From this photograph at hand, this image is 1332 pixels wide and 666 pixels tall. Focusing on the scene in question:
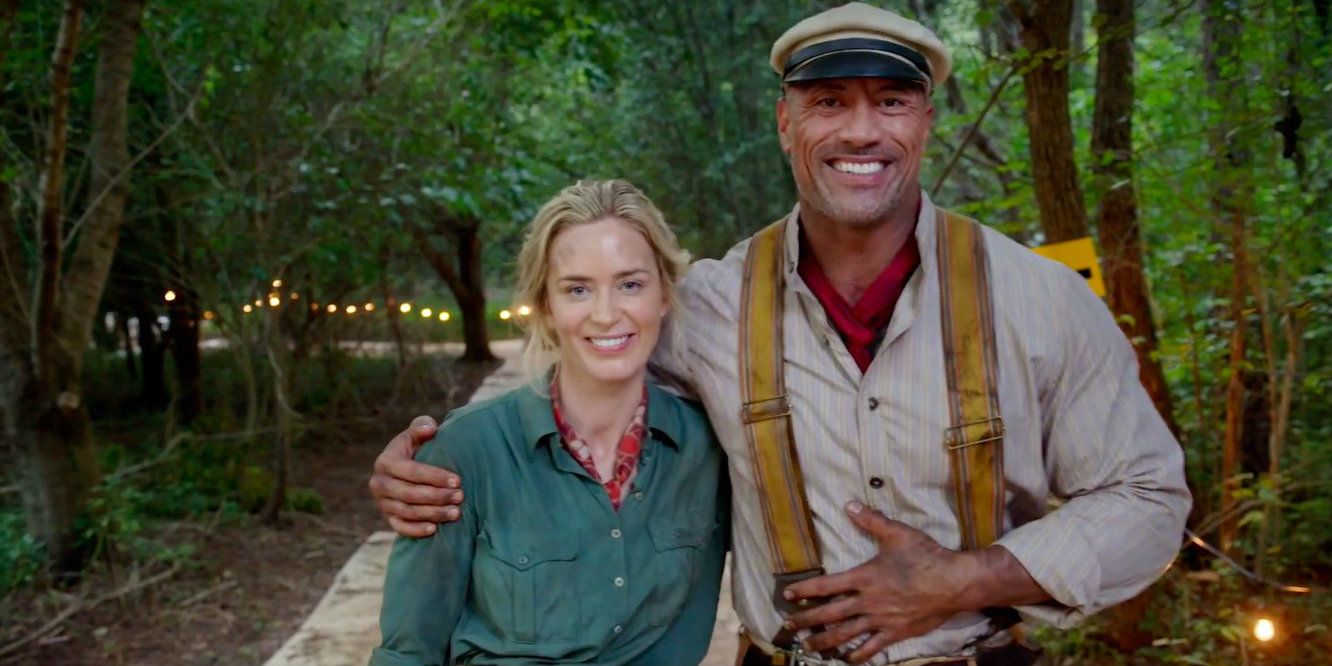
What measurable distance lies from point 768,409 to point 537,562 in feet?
1.66

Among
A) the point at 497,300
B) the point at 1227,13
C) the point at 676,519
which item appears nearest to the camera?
the point at 676,519

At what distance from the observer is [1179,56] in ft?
20.8

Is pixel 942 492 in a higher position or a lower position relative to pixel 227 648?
higher

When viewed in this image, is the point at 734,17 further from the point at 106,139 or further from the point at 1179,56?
the point at 106,139

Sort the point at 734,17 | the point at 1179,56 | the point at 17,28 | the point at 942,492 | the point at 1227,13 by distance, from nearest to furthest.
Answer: the point at 942,492 → the point at 1227,13 → the point at 17,28 → the point at 1179,56 → the point at 734,17

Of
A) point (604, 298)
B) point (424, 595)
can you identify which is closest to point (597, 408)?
point (604, 298)

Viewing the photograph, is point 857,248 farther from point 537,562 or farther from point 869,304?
point 537,562

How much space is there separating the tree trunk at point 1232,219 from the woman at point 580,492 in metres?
2.72

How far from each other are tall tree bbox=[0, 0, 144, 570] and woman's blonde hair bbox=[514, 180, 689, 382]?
4.25 metres

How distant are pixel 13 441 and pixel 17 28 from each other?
2.14 metres

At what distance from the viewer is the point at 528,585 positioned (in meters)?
2.06

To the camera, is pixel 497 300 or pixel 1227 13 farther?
pixel 497 300

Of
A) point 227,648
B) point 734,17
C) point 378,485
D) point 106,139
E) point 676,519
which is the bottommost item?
point 227,648

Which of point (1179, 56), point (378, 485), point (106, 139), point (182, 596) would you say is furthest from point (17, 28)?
point (1179, 56)
